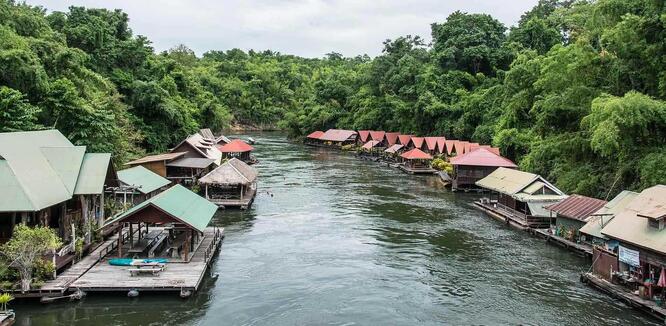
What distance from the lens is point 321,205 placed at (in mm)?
44688

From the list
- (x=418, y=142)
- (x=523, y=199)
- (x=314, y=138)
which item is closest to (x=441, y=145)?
(x=418, y=142)

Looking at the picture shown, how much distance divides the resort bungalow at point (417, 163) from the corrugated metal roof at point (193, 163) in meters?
27.1

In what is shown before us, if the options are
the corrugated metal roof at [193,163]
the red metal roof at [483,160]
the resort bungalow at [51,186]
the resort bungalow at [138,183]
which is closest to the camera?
the resort bungalow at [51,186]

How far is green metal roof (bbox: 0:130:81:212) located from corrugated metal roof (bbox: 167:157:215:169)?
21.3 m

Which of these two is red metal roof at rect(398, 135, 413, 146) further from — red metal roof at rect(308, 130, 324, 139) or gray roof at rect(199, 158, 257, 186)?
gray roof at rect(199, 158, 257, 186)

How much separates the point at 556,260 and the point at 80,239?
24.5m

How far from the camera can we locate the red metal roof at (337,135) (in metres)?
103

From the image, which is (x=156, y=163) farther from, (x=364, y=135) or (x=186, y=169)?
(x=364, y=135)

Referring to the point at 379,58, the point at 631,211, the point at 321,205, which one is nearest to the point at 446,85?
the point at 379,58

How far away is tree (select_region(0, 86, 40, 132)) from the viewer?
3294cm

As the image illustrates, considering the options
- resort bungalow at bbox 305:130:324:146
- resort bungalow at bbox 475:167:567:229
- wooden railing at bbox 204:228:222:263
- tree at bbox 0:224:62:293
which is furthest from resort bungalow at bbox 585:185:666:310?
resort bungalow at bbox 305:130:324:146

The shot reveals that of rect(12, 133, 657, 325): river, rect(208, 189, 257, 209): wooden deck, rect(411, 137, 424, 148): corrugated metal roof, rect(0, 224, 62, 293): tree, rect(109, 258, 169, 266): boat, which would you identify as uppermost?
rect(411, 137, 424, 148): corrugated metal roof

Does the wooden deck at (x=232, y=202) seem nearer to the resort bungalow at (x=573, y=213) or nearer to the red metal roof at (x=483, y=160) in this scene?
the red metal roof at (x=483, y=160)

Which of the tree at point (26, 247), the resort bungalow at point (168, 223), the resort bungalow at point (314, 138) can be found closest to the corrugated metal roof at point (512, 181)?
the resort bungalow at point (168, 223)
